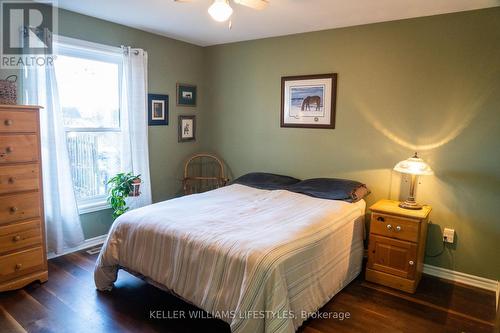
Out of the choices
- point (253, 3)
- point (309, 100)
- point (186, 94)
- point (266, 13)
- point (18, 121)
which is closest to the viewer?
point (253, 3)

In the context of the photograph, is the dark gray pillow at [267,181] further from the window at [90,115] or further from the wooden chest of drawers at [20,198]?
the wooden chest of drawers at [20,198]

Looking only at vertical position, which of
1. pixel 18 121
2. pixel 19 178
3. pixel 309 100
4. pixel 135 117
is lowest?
pixel 19 178

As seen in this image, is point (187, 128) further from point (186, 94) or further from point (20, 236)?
point (20, 236)

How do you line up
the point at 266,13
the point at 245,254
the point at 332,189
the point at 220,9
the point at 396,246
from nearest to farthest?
1. the point at 245,254
2. the point at 220,9
3. the point at 396,246
4. the point at 266,13
5. the point at 332,189

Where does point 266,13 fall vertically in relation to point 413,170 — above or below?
above

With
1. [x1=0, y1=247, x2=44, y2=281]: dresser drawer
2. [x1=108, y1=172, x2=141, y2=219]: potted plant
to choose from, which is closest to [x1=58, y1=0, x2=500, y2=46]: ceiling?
[x1=108, y1=172, x2=141, y2=219]: potted plant

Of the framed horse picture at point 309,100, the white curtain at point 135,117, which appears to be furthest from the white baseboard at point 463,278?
the white curtain at point 135,117

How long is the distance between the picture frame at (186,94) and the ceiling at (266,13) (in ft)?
2.17

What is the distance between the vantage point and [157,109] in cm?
389

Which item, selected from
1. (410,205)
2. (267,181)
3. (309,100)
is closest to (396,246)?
(410,205)

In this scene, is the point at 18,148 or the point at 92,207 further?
the point at 92,207

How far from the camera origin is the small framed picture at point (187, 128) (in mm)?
4195

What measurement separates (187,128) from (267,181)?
1.33 meters

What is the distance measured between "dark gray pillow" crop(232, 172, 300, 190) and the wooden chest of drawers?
6.47 feet
